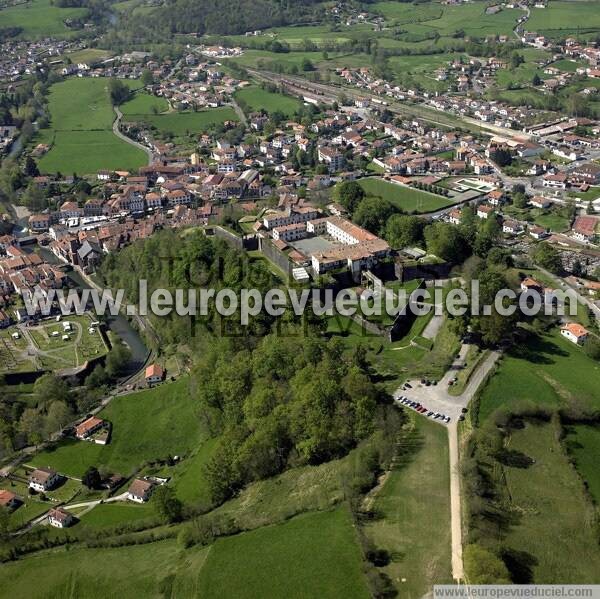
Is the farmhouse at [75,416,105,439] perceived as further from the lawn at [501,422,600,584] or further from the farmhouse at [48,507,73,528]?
the lawn at [501,422,600,584]

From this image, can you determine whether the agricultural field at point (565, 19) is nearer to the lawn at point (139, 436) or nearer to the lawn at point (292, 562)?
the lawn at point (139, 436)

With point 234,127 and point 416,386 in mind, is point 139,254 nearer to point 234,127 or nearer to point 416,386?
point 416,386

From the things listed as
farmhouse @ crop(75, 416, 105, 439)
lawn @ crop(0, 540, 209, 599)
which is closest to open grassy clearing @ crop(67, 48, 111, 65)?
farmhouse @ crop(75, 416, 105, 439)

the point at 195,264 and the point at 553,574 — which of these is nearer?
the point at 553,574

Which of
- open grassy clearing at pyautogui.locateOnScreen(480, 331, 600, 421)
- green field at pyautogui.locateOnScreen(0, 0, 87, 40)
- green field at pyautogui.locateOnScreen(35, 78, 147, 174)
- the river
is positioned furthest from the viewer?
green field at pyautogui.locateOnScreen(0, 0, 87, 40)

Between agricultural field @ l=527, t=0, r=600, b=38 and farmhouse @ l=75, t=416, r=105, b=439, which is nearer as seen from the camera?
farmhouse @ l=75, t=416, r=105, b=439

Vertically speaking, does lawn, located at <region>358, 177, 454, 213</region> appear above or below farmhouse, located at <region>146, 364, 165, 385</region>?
above

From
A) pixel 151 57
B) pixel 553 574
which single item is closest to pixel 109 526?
pixel 553 574

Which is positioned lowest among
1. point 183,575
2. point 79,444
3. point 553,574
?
point 79,444

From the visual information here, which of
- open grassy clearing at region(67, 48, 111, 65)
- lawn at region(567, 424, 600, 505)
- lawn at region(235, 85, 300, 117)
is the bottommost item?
lawn at region(567, 424, 600, 505)
